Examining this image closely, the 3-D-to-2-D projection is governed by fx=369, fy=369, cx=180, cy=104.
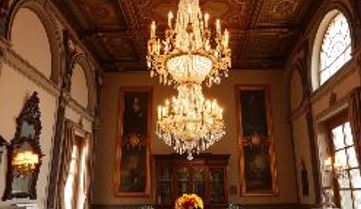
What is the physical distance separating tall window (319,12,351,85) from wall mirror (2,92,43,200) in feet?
19.6

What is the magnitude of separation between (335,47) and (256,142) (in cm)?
416

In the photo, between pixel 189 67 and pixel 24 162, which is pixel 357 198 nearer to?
pixel 189 67

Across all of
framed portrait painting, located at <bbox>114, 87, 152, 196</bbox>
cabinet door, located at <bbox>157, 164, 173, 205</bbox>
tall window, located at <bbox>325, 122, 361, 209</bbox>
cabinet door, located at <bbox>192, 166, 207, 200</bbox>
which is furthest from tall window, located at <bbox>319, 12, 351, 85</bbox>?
framed portrait painting, located at <bbox>114, 87, 152, 196</bbox>

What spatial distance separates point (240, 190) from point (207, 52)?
6204mm

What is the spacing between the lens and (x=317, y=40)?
332 inches

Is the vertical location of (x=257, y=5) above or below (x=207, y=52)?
above

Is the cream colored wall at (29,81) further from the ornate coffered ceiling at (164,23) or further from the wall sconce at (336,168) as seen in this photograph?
the wall sconce at (336,168)

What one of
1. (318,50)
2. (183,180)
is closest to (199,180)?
(183,180)

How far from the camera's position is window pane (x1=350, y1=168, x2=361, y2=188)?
6.58 metres

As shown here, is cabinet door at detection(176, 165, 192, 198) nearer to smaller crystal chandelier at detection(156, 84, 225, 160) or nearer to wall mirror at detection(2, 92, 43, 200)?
smaller crystal chandelier at detection(156, 84, 225, 160)

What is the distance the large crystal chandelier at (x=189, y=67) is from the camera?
5.61 m

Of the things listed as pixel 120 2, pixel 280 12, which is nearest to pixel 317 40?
pixel 280 12

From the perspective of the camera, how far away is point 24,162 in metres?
6.31

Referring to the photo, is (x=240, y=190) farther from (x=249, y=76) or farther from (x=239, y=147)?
(x=249, y=76)
